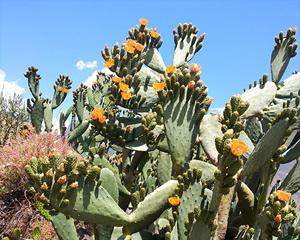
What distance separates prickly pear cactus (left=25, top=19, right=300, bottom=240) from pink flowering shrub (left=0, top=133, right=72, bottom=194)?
79.5 inches

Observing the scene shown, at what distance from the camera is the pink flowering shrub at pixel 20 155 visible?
5.69 m

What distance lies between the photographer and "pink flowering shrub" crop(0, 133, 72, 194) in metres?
5.69

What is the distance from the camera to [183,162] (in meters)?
2.85

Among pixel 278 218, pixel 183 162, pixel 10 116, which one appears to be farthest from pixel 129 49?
pixel 10 116

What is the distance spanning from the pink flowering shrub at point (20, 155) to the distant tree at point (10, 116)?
4.75 metres

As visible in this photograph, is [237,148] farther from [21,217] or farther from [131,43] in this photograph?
[21,217]

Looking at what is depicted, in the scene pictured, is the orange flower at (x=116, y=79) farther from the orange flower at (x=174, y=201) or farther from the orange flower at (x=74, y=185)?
the orange flower at (x=74, y=185)

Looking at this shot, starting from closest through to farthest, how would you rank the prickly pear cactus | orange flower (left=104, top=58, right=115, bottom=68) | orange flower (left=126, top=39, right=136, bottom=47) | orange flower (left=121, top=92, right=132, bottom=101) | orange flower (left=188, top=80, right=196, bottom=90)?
the prickly pear cactus
orange flower (left=188, top=80, right=196, bottom=90)
orange flower (left=121, top=92, right=132, bottom=101)
orange flower (left=104, top=58, right=115, bottom=68)
orange flower (left=126, top=39, right=136, bottom=47)

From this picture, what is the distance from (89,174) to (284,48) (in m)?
2.37

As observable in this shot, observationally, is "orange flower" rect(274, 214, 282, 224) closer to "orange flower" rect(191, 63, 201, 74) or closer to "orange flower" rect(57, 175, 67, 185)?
"orange flower" rect(191, 63, 201, 74)

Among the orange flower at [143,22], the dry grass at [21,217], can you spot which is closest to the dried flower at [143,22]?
the orange flower at [143,22]

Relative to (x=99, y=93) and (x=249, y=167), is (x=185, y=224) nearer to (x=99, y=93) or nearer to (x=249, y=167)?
(x=249, y=167)

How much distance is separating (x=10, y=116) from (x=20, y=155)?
6.11 metres

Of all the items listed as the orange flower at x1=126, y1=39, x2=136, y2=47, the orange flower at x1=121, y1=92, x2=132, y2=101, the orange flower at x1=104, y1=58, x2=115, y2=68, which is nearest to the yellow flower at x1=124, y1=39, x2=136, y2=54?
the orange flower at x1=126, y1=39, x2=136, y2=47
